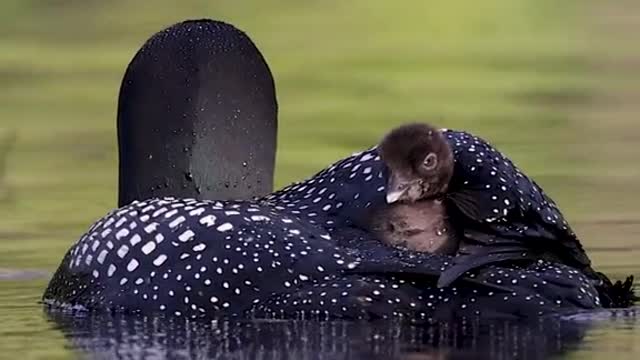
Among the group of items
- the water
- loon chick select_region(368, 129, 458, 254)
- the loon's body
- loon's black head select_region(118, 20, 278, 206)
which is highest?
loon's black head select_region(118, 20, 278, 206)

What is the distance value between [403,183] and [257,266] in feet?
2.09

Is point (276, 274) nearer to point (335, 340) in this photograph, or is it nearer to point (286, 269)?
point (286, 269)

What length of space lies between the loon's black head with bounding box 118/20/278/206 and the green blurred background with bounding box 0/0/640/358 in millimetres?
705

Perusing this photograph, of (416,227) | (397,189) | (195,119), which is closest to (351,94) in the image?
(195,119)

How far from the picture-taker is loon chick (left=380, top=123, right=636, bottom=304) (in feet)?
30.6

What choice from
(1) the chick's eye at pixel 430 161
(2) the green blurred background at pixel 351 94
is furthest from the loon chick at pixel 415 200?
(2) the green blurred background at pixel 351 94

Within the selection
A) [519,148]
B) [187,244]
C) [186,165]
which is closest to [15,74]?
[519,148]

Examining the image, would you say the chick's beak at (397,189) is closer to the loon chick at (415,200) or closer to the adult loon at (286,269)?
the loon chick at (415,200)

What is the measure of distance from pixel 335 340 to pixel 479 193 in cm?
92

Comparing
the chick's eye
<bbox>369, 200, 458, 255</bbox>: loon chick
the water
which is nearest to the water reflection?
the water

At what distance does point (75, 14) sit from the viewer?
942 inches

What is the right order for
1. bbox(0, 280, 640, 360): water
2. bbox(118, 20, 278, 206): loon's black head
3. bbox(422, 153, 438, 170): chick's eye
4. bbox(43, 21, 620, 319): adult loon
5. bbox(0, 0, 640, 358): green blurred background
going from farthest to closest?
bbox(0, 0, 640, 358): green blurred background, bbox(118, 20, 278, 206): loon's black head, bbox(422, 153, 438, 170): chick's eye, bbox(43, 21, 620, 319): adult loon, bbox(0, 280, 640, 360): water

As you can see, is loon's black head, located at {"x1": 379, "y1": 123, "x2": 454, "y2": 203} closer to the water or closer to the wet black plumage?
the wet black plumage

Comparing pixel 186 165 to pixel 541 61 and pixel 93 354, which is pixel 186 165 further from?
pixel 541 61
